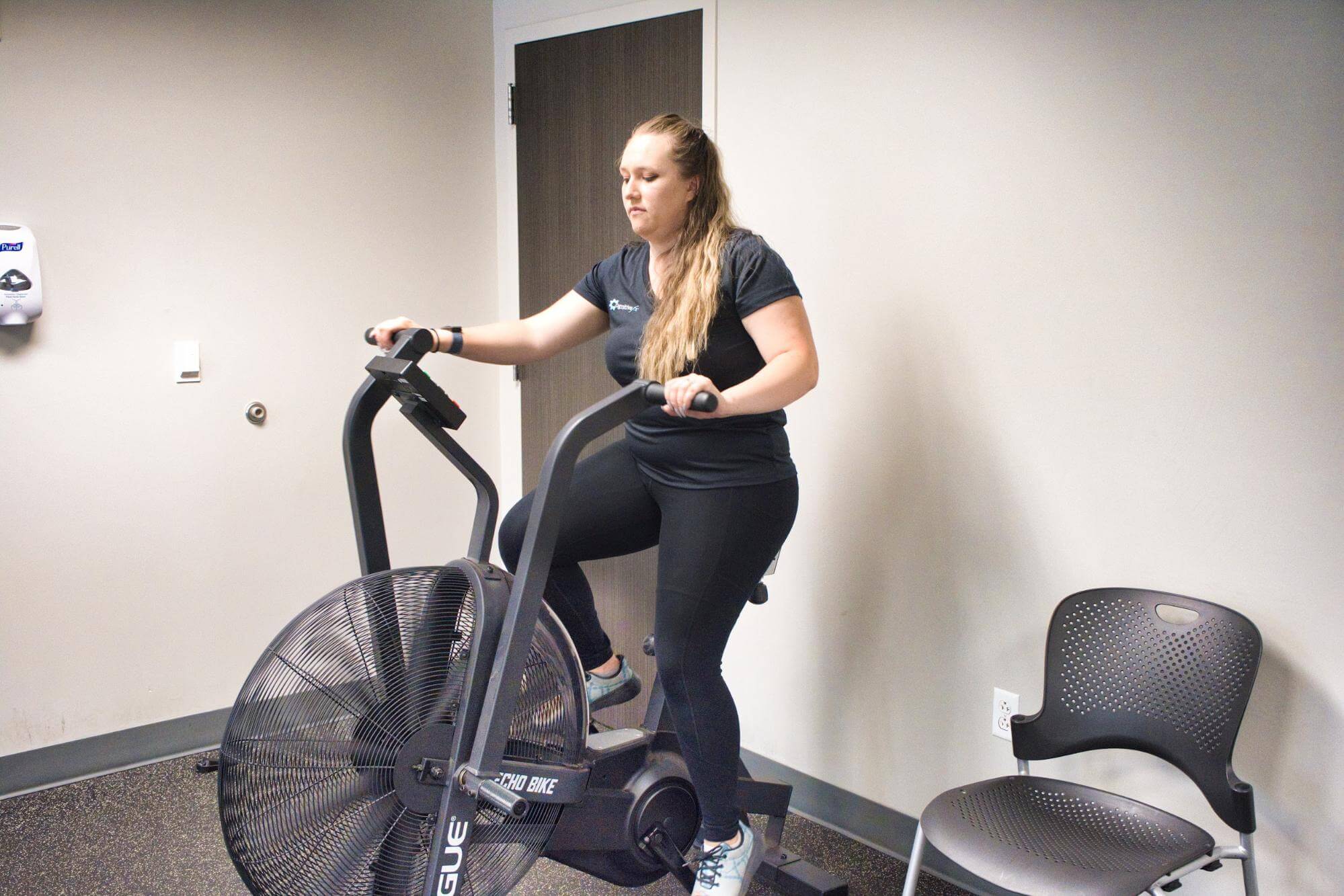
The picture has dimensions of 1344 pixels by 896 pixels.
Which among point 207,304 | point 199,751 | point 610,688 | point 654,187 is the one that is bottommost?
point 199,751

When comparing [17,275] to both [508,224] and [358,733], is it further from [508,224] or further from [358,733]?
[358,733]

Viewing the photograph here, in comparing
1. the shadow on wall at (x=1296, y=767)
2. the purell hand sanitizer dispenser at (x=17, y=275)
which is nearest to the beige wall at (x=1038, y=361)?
the shadow on wall at (x=1296, y=767)

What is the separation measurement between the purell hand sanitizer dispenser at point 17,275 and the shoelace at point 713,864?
2.07 meters

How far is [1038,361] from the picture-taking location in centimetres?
201

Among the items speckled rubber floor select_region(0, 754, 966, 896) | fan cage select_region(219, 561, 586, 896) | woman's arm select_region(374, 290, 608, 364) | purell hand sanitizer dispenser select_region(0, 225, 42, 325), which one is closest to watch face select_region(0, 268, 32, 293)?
purell hand sanitizer dispenser select_region(0, 225, 42, 325)

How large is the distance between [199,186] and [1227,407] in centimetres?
254

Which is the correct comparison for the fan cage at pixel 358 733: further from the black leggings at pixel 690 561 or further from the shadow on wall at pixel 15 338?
the shadow on wall at pixel 15 338

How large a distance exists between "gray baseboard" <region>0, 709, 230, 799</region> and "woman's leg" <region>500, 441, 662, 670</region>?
4.33ft

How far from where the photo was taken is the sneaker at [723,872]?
1.91 meters

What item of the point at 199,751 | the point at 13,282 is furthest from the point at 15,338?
the point at 199,751

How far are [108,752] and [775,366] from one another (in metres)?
2.21

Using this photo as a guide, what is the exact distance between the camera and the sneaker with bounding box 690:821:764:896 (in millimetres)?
1906

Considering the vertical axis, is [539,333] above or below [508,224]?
below

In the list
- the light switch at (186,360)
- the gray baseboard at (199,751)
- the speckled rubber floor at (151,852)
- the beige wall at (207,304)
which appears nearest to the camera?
the speckled rubber floor at (151,852)
